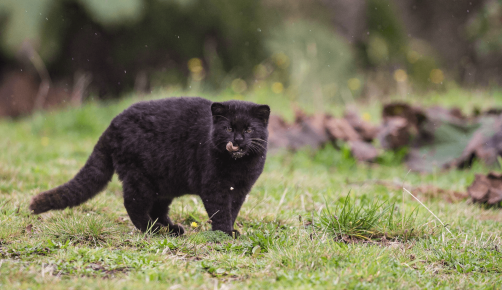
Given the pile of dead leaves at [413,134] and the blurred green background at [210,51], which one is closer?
the pile of dead leaves at [413,134]

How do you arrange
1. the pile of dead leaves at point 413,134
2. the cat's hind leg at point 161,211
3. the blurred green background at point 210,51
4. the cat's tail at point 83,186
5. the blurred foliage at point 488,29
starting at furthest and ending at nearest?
the blurred green background at point 210,51 < the blurred foliage at point 488,29 < the pile of dead leaves at point 413,134 < the cat's hind leg at point 161,211 < the cat's tail at point 83,186

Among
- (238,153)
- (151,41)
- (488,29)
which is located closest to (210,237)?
(238,153)

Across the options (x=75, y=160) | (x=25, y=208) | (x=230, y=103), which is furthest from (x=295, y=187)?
(x=75, y=160)

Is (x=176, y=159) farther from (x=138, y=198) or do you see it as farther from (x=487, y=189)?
(x=487, y=189)

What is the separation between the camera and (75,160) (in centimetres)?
531

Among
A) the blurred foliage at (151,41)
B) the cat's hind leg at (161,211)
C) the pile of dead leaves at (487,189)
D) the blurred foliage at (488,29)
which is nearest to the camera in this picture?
the cat's hind leg at (161,211)

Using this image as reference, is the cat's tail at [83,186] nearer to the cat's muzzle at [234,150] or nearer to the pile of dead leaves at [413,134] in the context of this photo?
the cat's muzzle at [234,150]

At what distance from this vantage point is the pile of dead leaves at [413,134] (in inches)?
212

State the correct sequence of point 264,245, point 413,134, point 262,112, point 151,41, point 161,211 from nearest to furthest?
point 264,245
point 262,112
point 161,211
point 413,134
point 151,41

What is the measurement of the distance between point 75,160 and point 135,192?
8.60ft

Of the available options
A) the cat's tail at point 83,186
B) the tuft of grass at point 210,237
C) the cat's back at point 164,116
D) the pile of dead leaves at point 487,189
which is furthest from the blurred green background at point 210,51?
the tuft of grass at point 210,237

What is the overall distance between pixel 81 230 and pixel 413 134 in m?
4.49

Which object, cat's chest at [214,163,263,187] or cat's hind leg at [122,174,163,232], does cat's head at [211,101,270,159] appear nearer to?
cat's chest at [214,163,263,187]

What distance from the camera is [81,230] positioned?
2.81m
